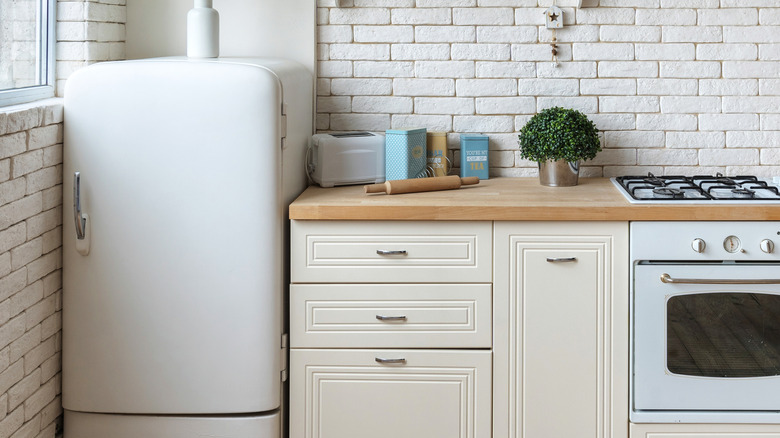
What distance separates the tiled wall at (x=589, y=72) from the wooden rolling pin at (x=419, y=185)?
0.39 m

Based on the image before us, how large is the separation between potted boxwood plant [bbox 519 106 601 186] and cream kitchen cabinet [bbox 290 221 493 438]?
1.63 feet

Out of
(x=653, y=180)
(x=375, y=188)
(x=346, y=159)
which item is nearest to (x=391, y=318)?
(x=375, y=188)

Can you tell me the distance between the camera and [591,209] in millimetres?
2504

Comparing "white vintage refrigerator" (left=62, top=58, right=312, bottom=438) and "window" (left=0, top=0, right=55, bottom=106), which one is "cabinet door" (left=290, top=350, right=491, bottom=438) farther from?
"window" (left=0, top=0, right=55, bottom=106)

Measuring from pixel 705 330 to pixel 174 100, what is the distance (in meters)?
1.75

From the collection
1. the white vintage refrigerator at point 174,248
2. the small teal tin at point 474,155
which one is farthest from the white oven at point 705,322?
the white vintage refrigerator at point 174,248

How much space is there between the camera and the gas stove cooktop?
258 centimetres

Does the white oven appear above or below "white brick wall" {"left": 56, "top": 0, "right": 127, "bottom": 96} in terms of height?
below

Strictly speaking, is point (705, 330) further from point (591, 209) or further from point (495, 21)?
point (495, 21)

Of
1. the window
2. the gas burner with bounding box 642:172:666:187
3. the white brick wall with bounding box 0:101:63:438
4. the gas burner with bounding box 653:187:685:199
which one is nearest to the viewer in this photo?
the white brick wall with bounding box 0:101:63:438

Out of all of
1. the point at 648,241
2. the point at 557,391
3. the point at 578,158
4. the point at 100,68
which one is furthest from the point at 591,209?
the point at 100,68

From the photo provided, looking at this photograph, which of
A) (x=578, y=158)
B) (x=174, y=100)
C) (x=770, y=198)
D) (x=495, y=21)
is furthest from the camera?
(x=495, y=21)

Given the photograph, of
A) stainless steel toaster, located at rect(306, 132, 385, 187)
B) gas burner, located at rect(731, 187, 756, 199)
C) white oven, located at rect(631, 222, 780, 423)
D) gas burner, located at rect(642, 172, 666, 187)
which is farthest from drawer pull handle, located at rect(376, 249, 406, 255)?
gas burner, located at rect(731, 187, 756, 199)

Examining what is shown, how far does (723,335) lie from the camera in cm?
253
